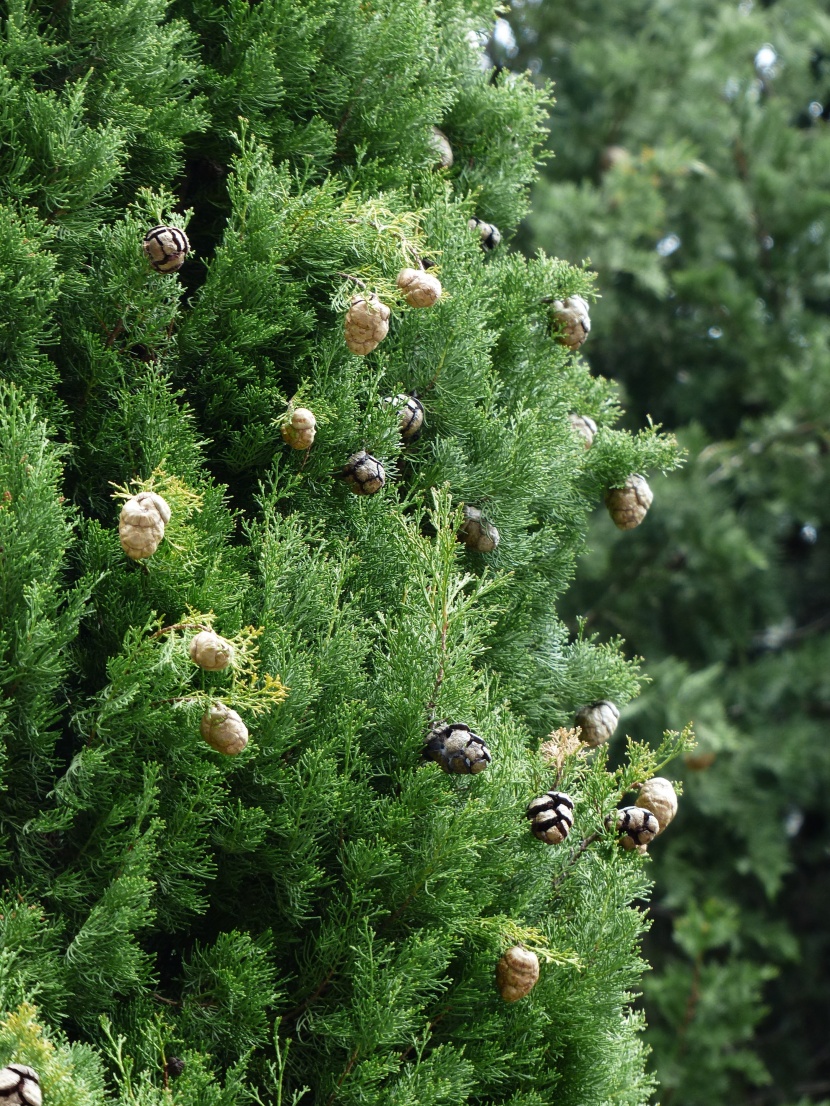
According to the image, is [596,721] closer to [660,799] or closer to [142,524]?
[660,799]

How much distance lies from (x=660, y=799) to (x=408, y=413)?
0.71m

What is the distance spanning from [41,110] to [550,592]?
1.11 metres

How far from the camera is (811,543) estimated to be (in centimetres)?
717

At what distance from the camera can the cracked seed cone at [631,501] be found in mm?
2158

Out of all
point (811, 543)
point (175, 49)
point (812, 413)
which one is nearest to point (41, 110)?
point (175, 49)

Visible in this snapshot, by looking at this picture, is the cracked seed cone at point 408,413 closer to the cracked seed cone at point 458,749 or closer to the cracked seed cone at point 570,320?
the cracked seed cone at point 570,320

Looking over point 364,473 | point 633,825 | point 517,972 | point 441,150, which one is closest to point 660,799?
point 633,825

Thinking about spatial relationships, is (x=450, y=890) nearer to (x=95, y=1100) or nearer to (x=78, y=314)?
(x=95, y=1100)

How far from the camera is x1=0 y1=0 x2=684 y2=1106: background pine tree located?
4.68ft

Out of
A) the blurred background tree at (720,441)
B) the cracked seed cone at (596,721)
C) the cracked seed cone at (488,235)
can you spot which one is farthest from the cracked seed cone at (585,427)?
the blurred background tree at (720,441)

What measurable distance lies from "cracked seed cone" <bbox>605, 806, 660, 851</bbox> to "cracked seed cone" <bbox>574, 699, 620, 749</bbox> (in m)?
0.32

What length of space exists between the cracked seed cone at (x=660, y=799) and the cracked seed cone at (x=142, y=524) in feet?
2.84

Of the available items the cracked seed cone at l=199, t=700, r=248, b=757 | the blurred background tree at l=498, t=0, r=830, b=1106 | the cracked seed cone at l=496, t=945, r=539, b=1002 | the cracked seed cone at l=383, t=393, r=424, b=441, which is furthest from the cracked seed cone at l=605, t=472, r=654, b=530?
the blurred background tree at l=498, t=0, r=830, b=1106

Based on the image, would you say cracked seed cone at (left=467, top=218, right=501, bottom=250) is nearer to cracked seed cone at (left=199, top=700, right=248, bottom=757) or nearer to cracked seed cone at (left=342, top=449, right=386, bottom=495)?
cracked seed cone at (left=342, top=449, right=386, bottom=495)
